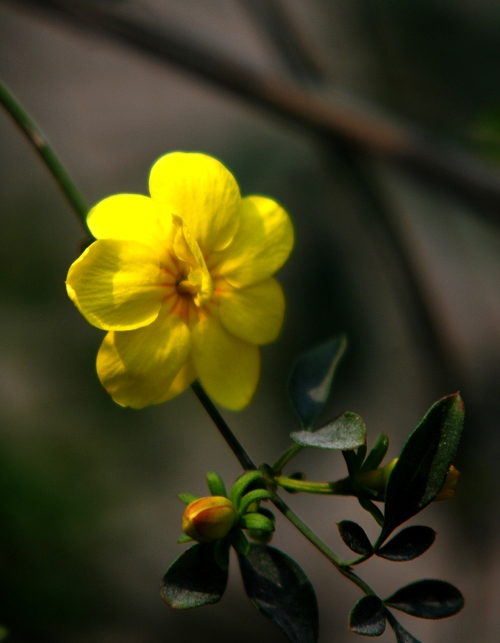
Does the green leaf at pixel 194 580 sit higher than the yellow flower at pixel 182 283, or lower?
lower

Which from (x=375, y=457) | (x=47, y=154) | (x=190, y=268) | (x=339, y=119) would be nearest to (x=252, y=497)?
(x=375, y=457)

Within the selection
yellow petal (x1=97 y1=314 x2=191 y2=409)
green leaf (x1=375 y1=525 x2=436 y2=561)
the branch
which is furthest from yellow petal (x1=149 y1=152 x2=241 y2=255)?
Answer: the branch

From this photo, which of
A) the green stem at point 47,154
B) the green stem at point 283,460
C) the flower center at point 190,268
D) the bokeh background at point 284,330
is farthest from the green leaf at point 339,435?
the bokeh background at point 284,330

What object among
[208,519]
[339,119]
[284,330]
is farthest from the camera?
[284,330]

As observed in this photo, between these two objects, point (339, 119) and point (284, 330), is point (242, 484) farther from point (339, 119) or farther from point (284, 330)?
point (284, 330)

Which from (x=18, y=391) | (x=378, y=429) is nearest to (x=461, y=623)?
(x=378, y=429)

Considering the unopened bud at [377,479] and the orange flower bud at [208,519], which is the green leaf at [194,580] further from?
the unopened bud at [377,479]
